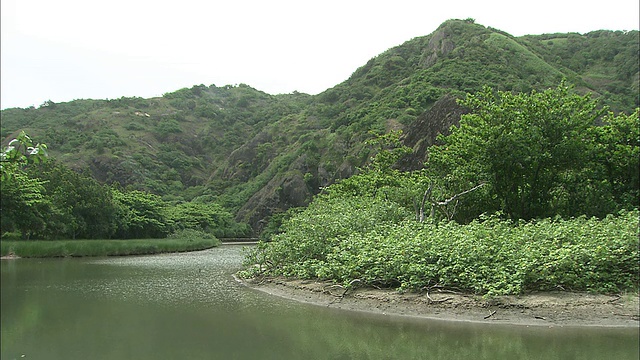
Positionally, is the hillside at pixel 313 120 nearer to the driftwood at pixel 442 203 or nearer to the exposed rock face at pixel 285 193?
the exposed rock face at pixel 285 193

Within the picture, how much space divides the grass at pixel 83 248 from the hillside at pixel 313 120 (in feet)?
65.2

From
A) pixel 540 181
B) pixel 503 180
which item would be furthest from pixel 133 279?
pixel 540 181

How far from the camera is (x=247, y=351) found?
810 cm

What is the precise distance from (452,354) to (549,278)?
371 centimetres

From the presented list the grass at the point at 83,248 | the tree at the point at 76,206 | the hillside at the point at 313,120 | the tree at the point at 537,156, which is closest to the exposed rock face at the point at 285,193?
the hillside at the point at 313,120

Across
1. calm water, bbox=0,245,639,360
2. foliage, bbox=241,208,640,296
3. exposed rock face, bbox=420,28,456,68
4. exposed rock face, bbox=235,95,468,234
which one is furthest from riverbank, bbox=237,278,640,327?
exposed rock face, bbox=420,28,456,68

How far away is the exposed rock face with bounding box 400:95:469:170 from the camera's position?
32000 mm

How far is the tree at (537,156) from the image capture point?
1555 cm

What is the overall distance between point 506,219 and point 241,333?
1073cm

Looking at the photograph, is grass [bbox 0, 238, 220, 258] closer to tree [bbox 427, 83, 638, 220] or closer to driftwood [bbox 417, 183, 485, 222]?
driftwood [bbox 417, 183, 485, 222]

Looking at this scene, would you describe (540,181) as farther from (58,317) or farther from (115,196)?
(115,196)

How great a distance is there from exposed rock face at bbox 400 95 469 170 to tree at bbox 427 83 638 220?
14.2 m

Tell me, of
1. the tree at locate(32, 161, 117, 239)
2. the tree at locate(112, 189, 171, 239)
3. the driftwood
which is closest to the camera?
the driftwood

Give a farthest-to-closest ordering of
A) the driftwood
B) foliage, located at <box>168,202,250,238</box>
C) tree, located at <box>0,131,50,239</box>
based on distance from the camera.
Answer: foliage, located at <box>168,202,250,238</box> → tree, located at <box>0,131,50,239</box> → the driftwood
